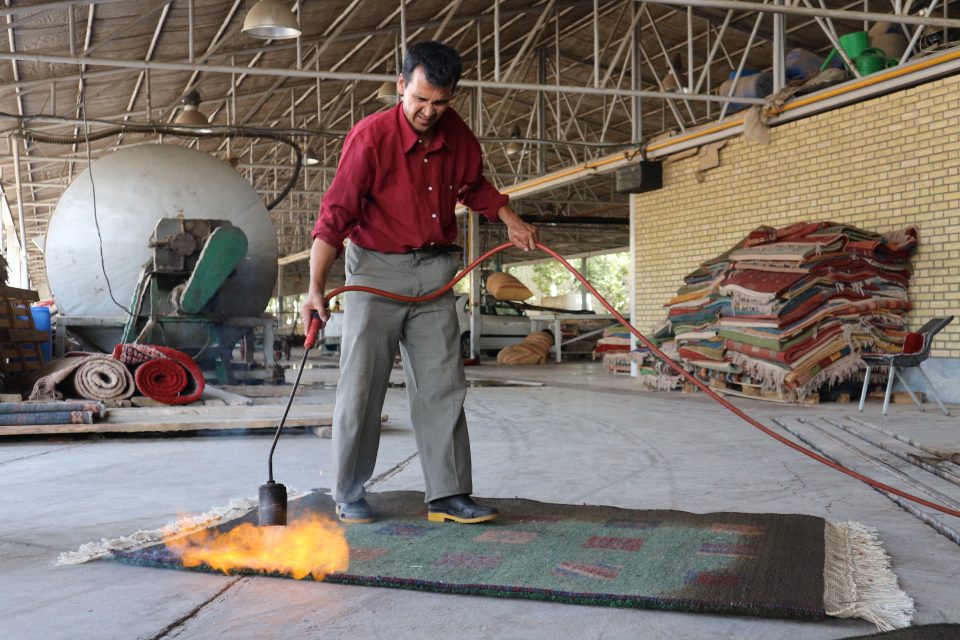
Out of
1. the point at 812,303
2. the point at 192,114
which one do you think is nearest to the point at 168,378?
the point at 812,303

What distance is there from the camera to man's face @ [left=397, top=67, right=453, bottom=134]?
297cm

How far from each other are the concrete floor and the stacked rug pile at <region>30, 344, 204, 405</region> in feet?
2.00

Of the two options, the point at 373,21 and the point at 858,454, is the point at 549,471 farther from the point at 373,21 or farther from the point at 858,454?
the point at 373,21

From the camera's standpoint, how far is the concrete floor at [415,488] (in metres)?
2.10

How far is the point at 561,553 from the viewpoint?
2.67m

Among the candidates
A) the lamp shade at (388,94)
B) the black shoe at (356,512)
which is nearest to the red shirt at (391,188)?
the black shoe at (356,512)

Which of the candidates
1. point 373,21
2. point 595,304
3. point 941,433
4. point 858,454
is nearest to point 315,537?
point 858,454

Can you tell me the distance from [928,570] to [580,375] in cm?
1096

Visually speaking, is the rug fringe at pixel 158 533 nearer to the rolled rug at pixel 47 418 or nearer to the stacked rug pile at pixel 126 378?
the rolled rug at pixel 47 418

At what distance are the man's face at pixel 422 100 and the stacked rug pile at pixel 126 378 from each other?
13.6 ft

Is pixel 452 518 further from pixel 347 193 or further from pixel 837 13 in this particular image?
pixel 837 13

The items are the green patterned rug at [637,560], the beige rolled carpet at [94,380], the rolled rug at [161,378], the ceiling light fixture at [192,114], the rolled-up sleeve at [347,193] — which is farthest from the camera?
the ceiling light fixture at [192,114]

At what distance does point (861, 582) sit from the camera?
2.38 meters

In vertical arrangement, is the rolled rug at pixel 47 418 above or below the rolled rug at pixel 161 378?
below
